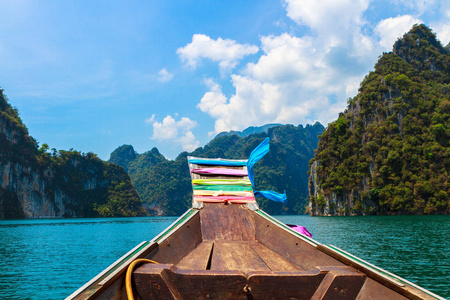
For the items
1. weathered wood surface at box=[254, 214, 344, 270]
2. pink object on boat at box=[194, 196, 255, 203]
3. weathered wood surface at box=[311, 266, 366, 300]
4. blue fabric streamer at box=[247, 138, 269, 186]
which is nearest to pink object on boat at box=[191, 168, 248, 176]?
blue fabric streamer at box=[247, 138, 269, 186]

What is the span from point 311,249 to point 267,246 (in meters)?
1.01

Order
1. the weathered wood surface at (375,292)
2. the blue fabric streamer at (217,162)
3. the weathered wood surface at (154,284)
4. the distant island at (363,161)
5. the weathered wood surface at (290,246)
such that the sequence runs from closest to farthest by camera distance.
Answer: the weathered wood surface at (154,284) → the weathered wood surface at (375,292) → the weathered wood surface at (290,246) → the blue fabric streamer at (217,162) → the distant island at (363,161)

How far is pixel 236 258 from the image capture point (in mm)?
3062

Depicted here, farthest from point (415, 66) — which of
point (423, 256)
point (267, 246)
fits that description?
point (267, 246)

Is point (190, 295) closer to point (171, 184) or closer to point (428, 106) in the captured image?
point (428, 106)

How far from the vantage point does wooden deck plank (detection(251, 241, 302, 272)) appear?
2.87 m

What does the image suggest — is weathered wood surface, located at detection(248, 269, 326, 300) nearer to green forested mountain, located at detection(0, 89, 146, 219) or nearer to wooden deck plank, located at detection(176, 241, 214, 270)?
wooden deck plank, located at detection(176, 241, 214, 270)

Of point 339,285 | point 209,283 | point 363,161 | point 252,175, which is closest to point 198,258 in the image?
point 209,283

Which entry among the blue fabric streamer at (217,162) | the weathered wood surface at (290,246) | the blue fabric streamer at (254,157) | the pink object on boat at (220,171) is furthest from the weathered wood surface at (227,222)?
the blue fabric streamer at (217,162)

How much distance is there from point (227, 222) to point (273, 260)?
4.36ft

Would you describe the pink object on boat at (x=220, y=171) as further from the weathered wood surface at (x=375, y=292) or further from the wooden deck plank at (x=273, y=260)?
the weathered wood surface at (x=375, y=292)

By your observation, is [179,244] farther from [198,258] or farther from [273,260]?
[273,260]

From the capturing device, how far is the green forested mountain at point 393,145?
5203 cm

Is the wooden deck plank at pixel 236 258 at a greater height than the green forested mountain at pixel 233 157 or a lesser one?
lesser
